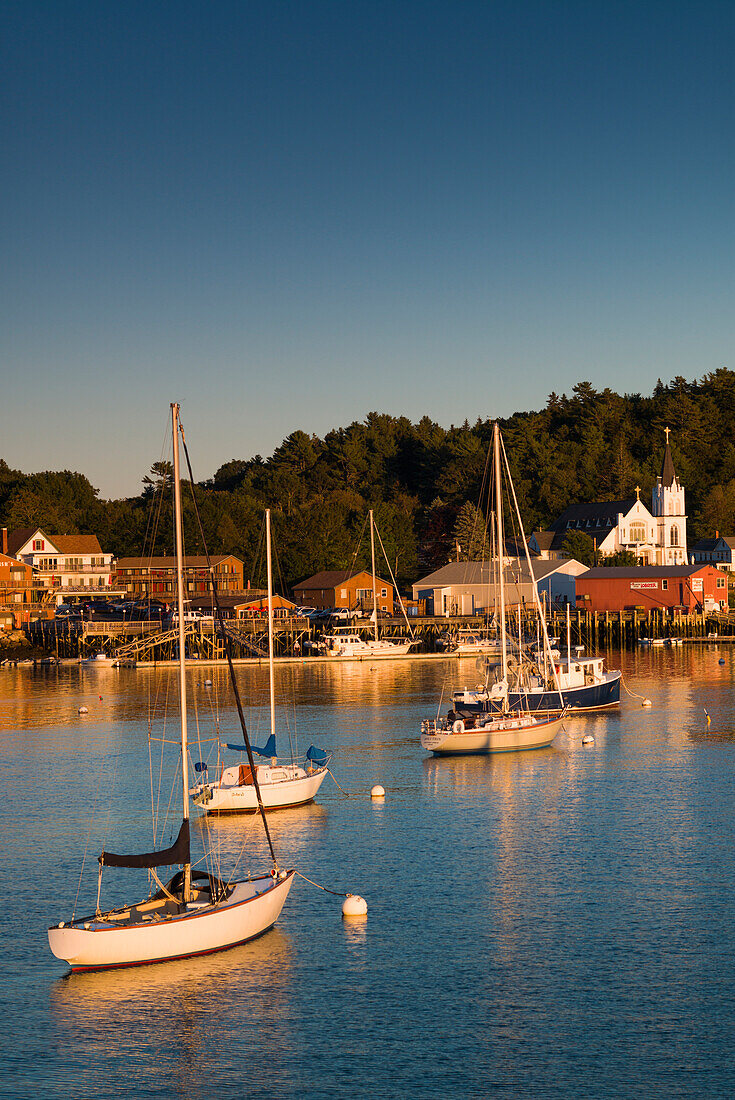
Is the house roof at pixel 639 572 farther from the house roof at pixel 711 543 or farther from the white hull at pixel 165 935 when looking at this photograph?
the white hull at pixel 165 935

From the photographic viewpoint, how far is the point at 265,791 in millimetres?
37938

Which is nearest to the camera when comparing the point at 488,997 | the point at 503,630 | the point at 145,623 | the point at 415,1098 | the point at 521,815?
the point at 415,1098

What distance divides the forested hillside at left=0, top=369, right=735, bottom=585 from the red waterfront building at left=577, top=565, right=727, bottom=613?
111ft

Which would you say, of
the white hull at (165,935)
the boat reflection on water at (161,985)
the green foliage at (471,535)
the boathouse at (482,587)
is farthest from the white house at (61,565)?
the boat reflection on water at (161,985)

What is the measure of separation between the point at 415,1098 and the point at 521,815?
62.8ft

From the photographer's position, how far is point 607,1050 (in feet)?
66.3

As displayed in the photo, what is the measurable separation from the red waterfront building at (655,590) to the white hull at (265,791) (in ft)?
286

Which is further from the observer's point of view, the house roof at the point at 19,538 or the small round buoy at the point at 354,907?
the house roof at the point at 19,538

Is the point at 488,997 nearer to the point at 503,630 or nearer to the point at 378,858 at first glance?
the point at 378,858

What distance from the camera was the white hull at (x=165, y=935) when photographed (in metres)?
22.8

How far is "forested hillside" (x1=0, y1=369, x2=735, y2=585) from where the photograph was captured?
6014 inches

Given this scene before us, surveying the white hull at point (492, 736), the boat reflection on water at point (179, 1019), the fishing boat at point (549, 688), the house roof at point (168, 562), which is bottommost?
the boat reflection on water at point (179, 1019)

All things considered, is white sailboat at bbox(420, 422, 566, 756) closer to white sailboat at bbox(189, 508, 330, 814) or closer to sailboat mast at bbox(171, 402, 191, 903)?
white sailboat at bbox(189, 508, 330, 814)

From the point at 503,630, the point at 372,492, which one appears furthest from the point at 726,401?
the point at 503,630
